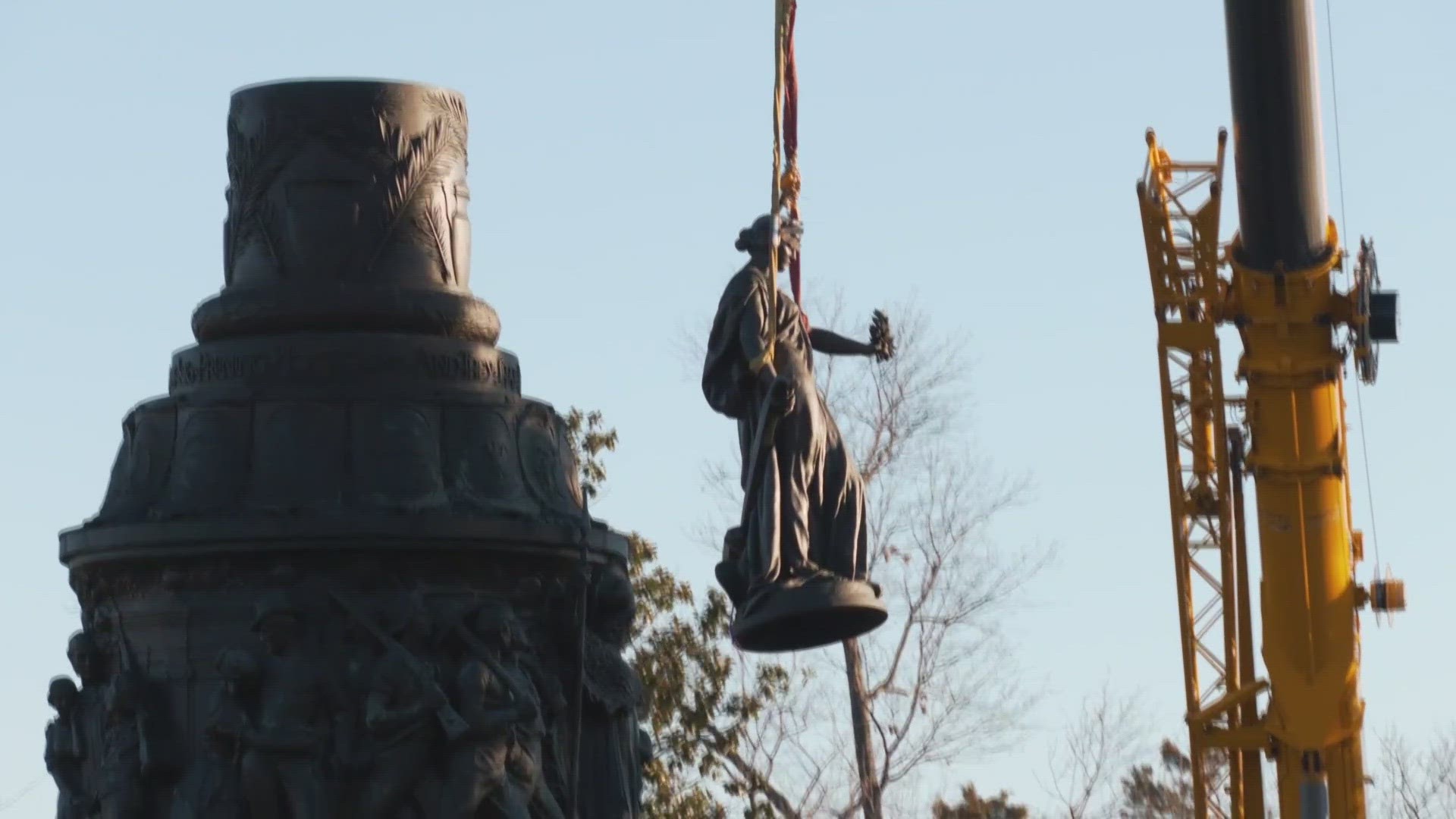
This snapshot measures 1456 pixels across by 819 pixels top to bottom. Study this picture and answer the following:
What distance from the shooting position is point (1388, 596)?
28891mm

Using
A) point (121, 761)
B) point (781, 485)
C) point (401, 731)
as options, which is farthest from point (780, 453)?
point (121, 761)

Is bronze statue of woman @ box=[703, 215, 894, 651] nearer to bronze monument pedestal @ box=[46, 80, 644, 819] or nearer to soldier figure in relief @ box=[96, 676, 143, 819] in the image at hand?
bronze monument pedestal @ box=[46, 80, 644, 819]

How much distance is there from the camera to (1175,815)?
50719 mm

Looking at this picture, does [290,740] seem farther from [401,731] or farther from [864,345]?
[864,345]

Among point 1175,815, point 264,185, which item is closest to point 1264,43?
point 264,185

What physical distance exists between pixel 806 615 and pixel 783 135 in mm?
2432

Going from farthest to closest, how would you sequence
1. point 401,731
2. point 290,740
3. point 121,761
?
1. point 121,761
2. point 401,731
3. point 290,740

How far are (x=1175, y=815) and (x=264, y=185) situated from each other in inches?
1374

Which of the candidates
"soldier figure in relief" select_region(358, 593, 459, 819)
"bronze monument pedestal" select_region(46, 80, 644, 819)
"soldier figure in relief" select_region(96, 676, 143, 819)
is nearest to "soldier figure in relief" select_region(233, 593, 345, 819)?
"bronze monument pedestal" select_region(46, 80, 644, 819)

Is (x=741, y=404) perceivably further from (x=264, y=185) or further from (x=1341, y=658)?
(x=1341, y=658)

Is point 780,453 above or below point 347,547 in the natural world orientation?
above

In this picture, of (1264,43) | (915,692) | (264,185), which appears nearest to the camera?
(264,185)

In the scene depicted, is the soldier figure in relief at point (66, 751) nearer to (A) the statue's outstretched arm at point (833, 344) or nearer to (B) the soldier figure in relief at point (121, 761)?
(B) the soldier figure in relief at point (121, 761)

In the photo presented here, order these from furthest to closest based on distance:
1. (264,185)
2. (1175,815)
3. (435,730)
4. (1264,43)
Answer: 1. (1175,815)
2. (1264,43)
3. (264,185)
4. (435,730)
